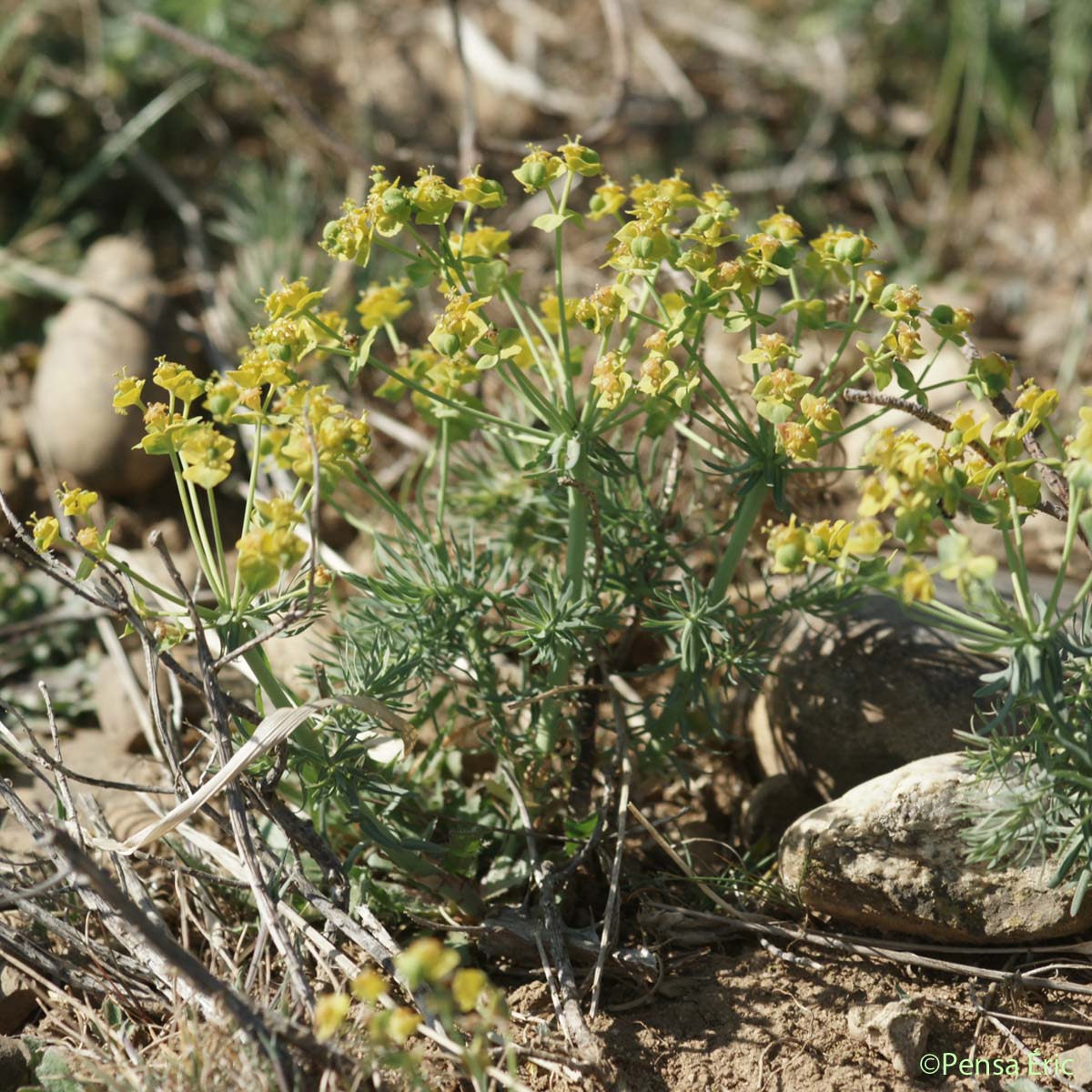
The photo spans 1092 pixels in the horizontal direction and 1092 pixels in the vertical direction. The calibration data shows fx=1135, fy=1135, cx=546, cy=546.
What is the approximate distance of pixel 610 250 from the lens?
2148 millimetres

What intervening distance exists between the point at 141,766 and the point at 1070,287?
3935mm

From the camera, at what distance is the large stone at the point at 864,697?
8.14ft

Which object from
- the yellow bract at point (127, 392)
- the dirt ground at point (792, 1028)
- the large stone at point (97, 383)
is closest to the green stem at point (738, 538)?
the dirt ground at point (792, 1028)

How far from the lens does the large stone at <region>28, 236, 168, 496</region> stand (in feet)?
11.3

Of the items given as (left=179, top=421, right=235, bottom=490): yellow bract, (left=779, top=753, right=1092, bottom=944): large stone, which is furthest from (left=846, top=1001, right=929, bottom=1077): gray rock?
(left=179, top=421, right=235, bottom=490): yellow bract

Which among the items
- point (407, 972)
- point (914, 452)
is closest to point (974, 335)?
point (914, 452)

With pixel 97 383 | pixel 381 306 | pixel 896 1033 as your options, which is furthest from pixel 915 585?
pixel 97 383

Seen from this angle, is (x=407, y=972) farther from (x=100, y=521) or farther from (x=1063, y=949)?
(x=100, y=521)

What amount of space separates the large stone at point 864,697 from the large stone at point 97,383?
6.71 feet

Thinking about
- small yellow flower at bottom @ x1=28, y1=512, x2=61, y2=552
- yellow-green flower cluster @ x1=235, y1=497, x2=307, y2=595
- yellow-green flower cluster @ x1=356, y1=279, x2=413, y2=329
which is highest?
yellow-green flower cluster @ x1=356, y1=279, x2=413, y2=329

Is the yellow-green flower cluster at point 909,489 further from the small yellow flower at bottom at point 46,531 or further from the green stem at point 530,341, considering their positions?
the small yellow flower at bottom at point 46,531

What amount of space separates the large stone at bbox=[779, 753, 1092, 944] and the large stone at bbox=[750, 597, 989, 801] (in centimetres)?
31

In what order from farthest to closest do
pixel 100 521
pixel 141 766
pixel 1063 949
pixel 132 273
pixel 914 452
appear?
pixel 132 273, pixel 100 521, pixel 141 766, pixel 1063 949, pixel 914 452

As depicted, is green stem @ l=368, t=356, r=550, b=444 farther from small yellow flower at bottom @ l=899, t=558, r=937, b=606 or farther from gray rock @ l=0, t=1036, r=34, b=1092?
gray rock @ l=0, t=1036, r=34, b=1092
